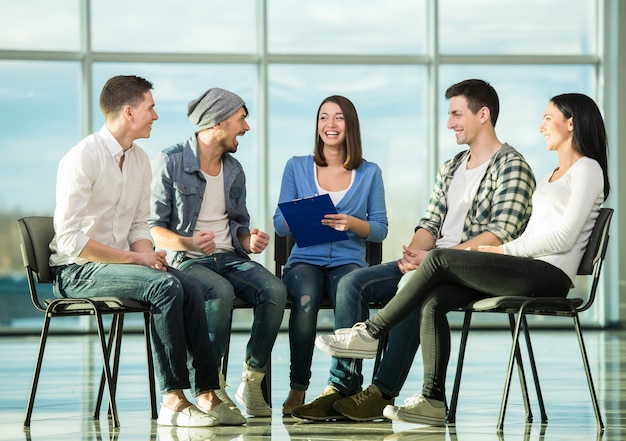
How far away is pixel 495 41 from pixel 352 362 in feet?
19.9

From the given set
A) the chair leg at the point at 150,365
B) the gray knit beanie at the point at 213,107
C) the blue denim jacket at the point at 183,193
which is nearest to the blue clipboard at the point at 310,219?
the blue denim jacket at the point at 183,193

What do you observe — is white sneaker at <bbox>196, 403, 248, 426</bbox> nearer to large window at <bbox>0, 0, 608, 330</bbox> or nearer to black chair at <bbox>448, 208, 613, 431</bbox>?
black chair at <bbox>448, 208, 613, 431</bbox>

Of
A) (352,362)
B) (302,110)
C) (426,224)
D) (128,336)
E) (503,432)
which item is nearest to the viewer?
(503,432)

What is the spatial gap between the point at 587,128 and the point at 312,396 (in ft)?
5.40

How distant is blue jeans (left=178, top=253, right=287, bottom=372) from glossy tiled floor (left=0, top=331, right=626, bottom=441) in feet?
0.93

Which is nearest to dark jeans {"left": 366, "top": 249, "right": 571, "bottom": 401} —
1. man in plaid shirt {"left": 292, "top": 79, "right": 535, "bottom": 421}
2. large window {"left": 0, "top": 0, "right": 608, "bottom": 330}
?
man in plaid shirt {"left": 292, "top": 79, "right": 535, "bottom": 421}

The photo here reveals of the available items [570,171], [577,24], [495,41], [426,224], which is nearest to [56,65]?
[495,41]

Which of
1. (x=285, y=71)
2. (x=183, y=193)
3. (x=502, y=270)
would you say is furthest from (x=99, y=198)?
(x=285, y=71)

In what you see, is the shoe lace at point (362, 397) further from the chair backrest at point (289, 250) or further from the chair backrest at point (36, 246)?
the chair backrest at point (36, 246)

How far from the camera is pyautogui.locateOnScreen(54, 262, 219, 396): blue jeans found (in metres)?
3.48

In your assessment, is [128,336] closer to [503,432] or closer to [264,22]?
[264,22]

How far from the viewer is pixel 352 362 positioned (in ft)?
12.1

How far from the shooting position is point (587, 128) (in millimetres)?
3586

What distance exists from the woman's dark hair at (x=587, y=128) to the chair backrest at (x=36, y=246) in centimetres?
193
